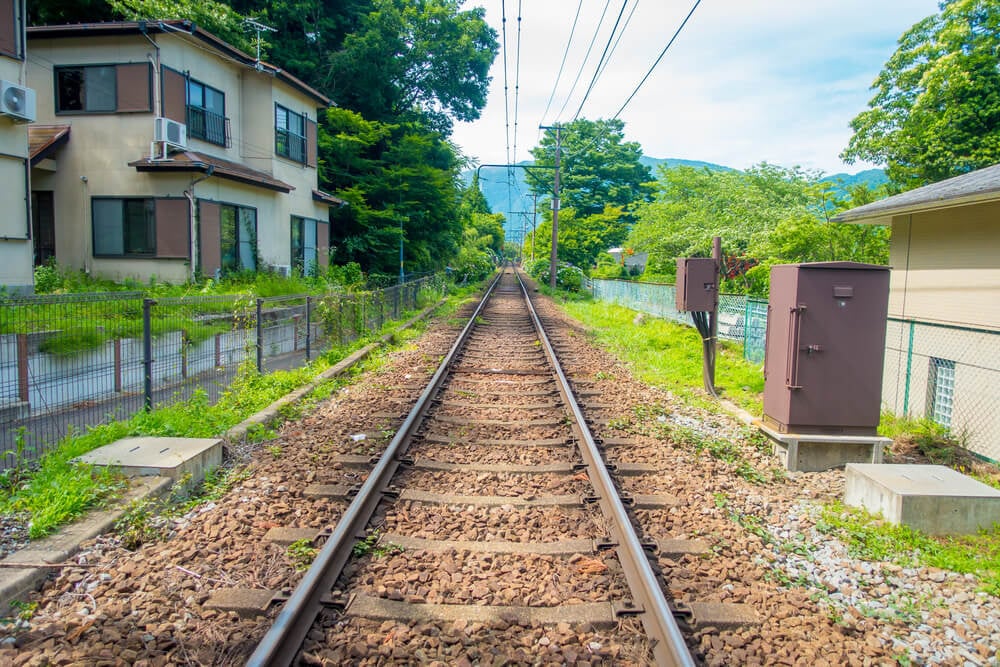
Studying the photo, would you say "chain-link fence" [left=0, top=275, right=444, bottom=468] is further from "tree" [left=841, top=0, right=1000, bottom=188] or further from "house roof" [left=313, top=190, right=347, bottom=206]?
"tree" [left=841, top=0, right=1000, bottom=188]

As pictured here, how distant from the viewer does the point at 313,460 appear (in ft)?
19.8

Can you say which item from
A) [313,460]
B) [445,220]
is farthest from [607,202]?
[313,460]

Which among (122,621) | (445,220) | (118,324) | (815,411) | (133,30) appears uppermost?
(133,30)

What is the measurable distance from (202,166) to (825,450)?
51.5 feet

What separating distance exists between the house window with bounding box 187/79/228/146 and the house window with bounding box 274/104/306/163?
6.62ft

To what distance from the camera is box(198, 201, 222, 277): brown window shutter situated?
17484mm

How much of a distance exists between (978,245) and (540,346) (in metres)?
7.90

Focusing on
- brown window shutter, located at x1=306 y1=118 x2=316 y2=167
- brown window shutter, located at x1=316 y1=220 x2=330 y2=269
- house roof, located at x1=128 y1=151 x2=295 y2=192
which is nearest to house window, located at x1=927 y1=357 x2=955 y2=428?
house roof, located at x1=128 y1=151 x2=295 y2=192

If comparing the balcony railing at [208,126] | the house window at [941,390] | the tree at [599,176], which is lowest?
the house window at [941,390]

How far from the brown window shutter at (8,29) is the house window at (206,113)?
17.4 feet

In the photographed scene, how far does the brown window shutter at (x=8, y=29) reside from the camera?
41.6 ft

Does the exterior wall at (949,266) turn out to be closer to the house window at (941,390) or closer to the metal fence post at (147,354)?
the house window at (941,390)

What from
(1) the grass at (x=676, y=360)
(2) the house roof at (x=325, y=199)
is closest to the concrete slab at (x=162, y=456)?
(1) the grass at (x=676, y=360)

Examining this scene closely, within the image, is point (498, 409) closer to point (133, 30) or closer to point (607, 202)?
point (133, 30)
